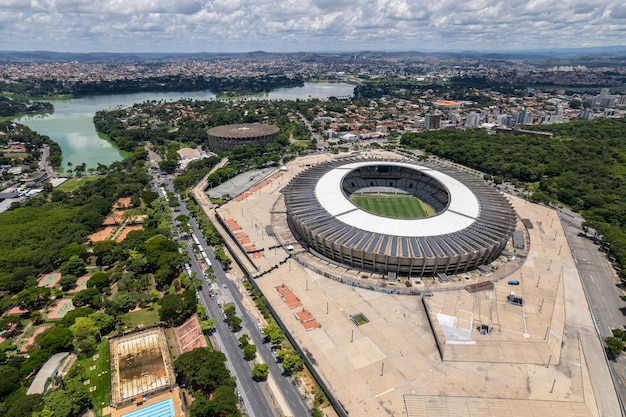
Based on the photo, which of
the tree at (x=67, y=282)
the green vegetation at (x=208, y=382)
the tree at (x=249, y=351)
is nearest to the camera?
the green vegetation at (x=208, y=382)

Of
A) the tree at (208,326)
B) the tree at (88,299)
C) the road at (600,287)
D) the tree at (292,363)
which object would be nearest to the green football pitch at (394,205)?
the road at (600,287)

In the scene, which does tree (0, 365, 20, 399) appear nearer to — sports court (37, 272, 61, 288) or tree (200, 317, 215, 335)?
tree (200, 317, 215, 335)

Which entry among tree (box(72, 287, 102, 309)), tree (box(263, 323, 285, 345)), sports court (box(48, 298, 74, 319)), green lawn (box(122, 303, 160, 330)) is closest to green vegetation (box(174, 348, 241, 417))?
tree (box(263, 323, 285, 345))

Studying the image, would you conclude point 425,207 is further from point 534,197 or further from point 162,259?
point 162,259

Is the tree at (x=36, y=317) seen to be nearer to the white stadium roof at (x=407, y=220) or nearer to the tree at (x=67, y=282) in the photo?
the tree at (x=67, y=282)

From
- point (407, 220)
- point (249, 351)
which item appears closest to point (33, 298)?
point (249, 351)

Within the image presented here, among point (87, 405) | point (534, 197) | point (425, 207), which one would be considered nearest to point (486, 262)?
point (425, 207)
